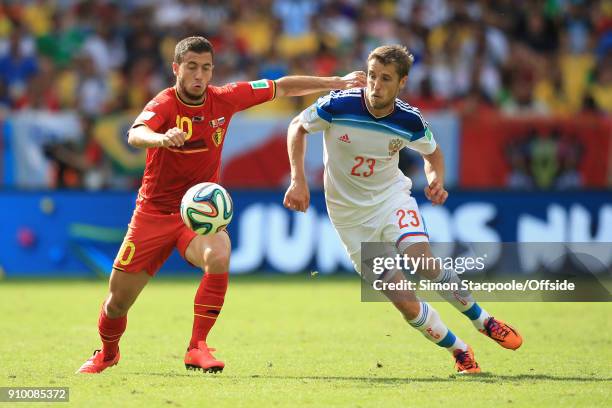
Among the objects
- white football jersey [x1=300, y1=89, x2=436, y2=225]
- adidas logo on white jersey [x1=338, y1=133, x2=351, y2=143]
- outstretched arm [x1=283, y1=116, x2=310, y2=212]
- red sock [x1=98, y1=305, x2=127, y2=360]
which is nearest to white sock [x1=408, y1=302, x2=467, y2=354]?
white football jersey [x1=300, y1=89, x2=436, y2=225]

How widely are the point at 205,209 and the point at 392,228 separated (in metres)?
1.49

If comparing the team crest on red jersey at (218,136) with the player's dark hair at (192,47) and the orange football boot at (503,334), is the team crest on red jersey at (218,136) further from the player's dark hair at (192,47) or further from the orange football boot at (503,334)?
the orange football boot at (503,334)

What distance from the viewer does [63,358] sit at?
8383mm

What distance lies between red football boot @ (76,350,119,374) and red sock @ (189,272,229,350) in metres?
0.69

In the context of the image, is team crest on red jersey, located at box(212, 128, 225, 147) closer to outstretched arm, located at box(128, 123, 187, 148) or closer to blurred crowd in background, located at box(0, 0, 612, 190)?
outstretched arm, located at box(128, 123, 187, 148)

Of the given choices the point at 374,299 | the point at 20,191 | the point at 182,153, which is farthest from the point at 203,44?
the point at 20,191

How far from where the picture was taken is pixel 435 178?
7.92 m

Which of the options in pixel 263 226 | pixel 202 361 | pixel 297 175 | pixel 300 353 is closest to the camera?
pixel 202 361

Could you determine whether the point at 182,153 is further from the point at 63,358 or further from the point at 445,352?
the point at 445,352

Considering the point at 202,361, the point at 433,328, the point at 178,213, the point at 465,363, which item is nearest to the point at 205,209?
the point at 178,213

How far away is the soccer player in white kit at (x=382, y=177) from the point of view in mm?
7656

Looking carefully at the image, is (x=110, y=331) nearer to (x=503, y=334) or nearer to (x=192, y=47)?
(x=192, y=47)

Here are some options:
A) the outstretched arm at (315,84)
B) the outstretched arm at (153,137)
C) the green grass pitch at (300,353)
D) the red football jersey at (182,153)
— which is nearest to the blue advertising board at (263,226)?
the green grass pitch at (300,353)

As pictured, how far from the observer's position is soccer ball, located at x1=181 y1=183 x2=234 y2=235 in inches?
287
